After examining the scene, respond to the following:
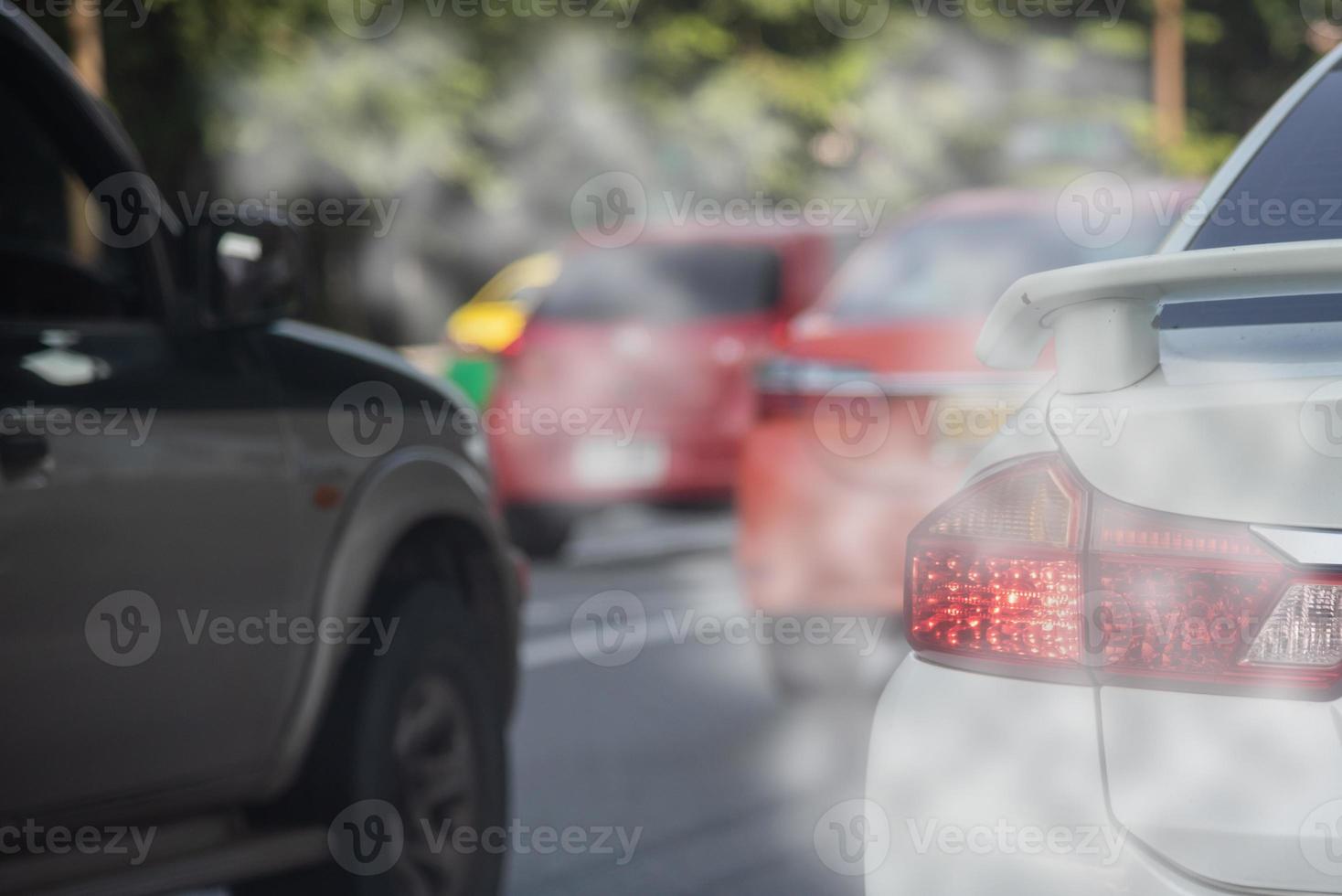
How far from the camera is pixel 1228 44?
37531 mm

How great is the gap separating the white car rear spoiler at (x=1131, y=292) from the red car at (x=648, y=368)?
8816 mm

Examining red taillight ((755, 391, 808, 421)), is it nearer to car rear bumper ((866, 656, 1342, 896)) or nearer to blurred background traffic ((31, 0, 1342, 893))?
blurred background traffic ((31, 0, 1342, 893))

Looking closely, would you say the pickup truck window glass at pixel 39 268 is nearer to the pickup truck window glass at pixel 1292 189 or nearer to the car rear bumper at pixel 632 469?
the pickup truck window glass at pixel 1292 189

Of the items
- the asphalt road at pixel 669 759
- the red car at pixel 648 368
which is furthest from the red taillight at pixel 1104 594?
the red car at pixel 648 368

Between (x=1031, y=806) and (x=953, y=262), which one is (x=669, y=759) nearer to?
(x=953, y=262)

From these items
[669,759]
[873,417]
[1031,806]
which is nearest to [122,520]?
[1031,806]

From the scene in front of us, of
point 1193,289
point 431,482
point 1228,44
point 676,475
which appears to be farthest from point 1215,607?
point 1228,44

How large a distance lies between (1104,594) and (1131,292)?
350 millimetres

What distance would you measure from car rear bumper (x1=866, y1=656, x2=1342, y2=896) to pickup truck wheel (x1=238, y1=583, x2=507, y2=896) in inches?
66.8

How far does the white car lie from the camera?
7.47 ft

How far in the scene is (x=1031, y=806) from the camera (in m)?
2.41

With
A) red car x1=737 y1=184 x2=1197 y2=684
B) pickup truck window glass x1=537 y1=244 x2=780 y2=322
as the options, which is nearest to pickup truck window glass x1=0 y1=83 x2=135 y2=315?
red car x1=737 y1=184 x2=1197 y2=684

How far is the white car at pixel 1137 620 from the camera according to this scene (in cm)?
A: 228

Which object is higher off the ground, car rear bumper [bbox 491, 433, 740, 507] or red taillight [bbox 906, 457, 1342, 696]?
red taillight [bbox 906, 457, 1342, 696]
